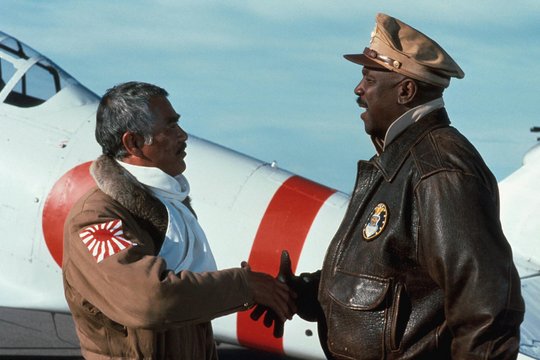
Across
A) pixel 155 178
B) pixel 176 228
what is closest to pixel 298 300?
pixel 176 228

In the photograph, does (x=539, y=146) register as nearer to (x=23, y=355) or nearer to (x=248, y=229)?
(x=248, y=229)

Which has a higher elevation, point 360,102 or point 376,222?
point 360,102

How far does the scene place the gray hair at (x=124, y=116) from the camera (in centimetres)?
333

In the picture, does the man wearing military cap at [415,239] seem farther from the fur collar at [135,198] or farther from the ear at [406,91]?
the fur collar at [135,198]

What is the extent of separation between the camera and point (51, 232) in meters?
7.07

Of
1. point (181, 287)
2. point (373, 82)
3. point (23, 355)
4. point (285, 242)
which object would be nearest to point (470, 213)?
point (373, 82)

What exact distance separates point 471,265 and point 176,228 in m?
1.01

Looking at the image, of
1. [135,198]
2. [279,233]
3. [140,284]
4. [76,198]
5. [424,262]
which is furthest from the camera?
[76,198]

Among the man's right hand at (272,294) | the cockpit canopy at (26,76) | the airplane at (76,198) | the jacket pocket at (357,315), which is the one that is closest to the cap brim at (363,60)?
the jacket pocket at (357,315)

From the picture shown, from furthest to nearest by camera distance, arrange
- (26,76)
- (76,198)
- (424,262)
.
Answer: (26,76)
(76,198)
(424,262)

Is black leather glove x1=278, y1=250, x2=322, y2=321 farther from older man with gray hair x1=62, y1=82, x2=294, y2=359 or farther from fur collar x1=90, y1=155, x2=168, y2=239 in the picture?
fur collar x1=90, y1=155, x2=168, y2=239

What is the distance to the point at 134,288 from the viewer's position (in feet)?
9.73

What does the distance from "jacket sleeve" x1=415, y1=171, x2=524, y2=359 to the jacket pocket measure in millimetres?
176

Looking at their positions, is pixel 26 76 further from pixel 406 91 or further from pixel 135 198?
pixel 406 91
